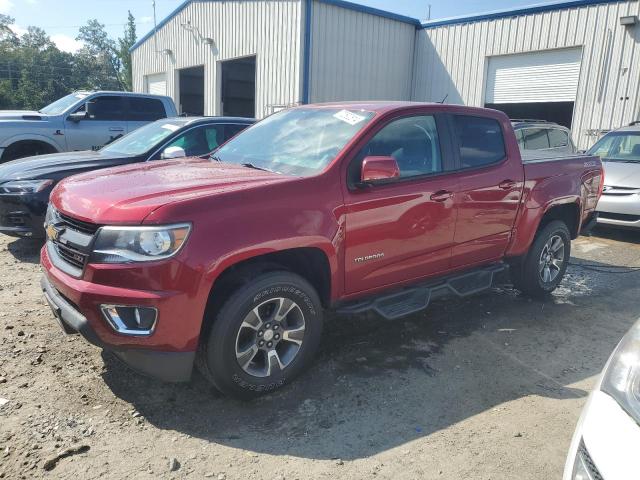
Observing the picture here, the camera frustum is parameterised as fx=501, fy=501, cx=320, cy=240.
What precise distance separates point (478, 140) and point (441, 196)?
0.85 metres

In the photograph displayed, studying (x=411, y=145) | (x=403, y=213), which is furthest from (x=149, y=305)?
(x=411, y=145)

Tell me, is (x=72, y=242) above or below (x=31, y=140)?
below

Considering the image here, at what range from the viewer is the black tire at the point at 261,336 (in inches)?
113

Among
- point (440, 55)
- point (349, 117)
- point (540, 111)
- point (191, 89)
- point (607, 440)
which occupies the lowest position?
point (607, 440)

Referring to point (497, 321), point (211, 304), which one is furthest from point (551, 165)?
point (211, 304)

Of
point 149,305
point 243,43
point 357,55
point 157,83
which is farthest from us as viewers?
point 157,83

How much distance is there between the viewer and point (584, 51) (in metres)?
12.8

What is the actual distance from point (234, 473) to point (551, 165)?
4018 mm

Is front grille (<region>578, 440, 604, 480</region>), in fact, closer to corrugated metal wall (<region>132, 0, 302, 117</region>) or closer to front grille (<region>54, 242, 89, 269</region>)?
front grille (<region>54, 242, 89, 269</region>)

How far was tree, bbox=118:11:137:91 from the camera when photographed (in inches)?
1994

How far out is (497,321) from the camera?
4.65 m

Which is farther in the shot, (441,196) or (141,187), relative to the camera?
(441,196)

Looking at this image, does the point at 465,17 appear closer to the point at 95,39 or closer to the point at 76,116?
the point at 76,116

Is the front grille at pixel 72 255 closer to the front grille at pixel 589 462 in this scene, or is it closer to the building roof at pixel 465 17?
the front grille at pixel 589 462
